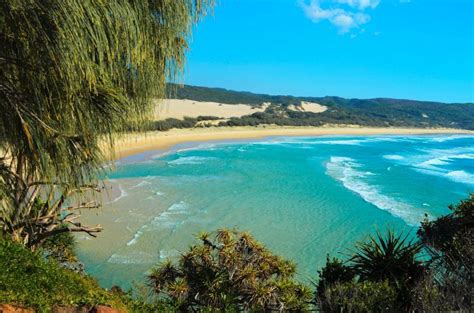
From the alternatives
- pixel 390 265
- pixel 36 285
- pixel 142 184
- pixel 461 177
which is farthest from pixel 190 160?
pixel 36 285

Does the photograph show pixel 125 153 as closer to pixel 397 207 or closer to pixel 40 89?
pixel 397 207

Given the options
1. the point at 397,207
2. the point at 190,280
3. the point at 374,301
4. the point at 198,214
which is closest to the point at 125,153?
the point at 198,214

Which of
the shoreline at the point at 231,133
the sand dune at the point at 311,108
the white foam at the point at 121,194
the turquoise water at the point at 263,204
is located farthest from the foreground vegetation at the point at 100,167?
the sand dune at the point at 311,108

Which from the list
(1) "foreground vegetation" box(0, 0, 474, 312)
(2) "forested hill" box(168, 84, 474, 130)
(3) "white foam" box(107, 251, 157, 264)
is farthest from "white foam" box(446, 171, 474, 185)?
(2) "forested hill" box(168, 84, 474, 130)

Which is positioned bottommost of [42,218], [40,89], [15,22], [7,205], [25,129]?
[42,218]

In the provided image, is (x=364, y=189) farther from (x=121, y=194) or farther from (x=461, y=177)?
(x=121, y=194)

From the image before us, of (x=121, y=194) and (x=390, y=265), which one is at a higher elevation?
(x=390, y=265)

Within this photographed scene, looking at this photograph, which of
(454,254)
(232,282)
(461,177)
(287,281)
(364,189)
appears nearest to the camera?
(232,282)
